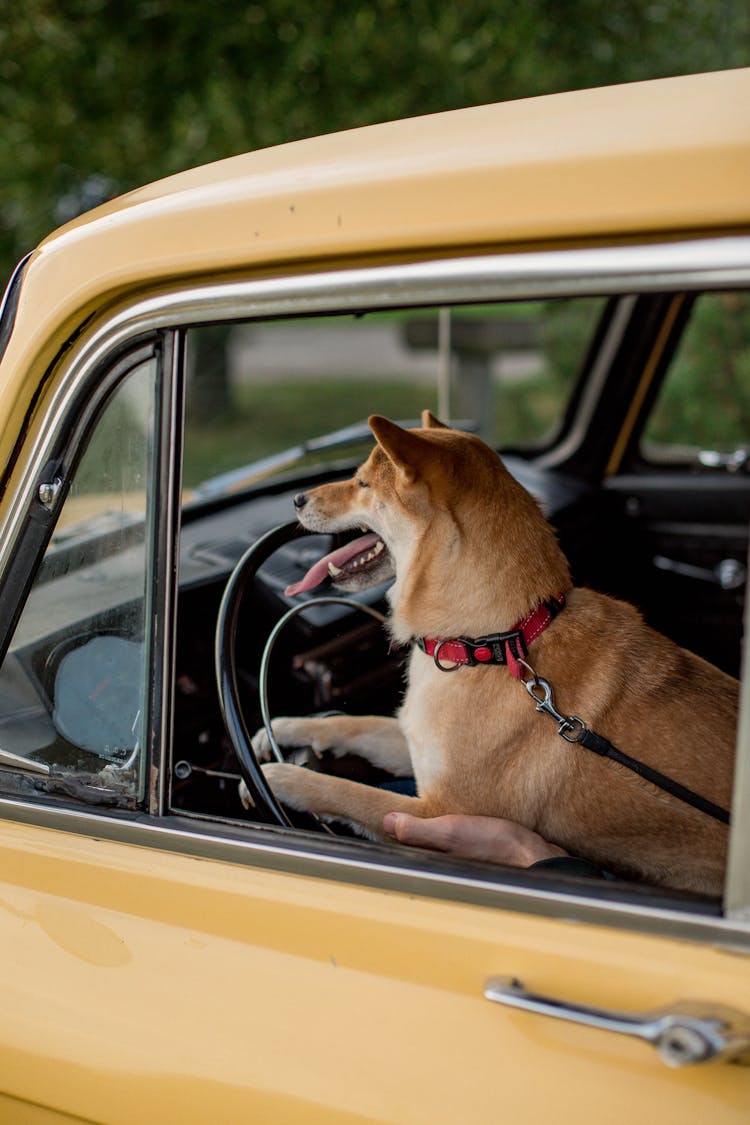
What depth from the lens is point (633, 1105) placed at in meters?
1.01

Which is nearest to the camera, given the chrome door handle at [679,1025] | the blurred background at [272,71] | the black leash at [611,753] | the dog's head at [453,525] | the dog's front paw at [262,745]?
the chrome door handle at [679,1025]

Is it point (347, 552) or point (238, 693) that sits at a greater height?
point (347, 552)

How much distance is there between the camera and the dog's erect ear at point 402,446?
1.98 m

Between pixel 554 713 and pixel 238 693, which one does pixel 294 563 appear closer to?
pixel 238 693

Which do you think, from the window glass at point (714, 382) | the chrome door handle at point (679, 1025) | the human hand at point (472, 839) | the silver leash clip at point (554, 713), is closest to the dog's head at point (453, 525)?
the silver leash clip at point (554, 713)

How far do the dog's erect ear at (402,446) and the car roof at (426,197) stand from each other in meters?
0.69

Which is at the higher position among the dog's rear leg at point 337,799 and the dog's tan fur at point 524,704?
the dog's tan fur at point 524,704

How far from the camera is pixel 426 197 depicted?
1.15m

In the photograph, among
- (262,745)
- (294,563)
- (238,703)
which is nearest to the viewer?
(238,703)

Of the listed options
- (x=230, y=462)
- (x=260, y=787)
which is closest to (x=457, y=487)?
(x=260, y=787)

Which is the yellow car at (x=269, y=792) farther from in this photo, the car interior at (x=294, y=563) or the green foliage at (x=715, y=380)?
the green foliage at (x=715, y=380)

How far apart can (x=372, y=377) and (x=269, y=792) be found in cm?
1483

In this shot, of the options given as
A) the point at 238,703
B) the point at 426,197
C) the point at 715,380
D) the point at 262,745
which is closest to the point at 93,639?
the point at 238,703

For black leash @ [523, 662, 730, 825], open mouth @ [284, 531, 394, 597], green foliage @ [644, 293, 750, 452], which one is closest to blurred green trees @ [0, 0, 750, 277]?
green foliage @ [644, 293, 750, 452]
